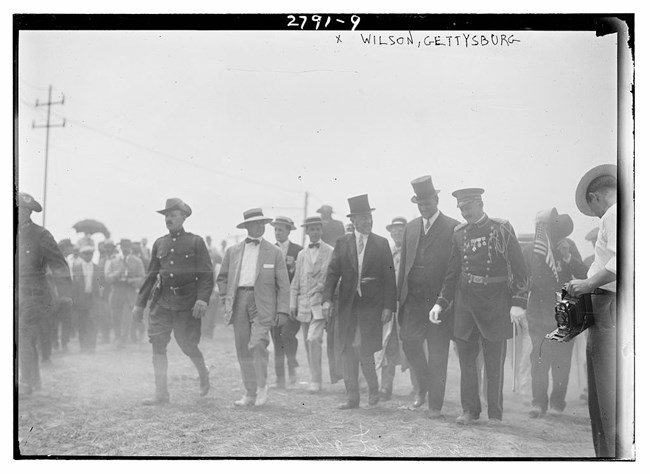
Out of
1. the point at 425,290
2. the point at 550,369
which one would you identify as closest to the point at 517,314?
the point at 550,369

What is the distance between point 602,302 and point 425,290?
122 centimetres

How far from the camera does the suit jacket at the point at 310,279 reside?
5410 millimetres

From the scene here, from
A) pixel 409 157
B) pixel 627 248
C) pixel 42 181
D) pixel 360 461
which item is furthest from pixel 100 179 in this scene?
pixel 627 248

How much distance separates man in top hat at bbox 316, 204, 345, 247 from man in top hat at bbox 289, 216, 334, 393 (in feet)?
0.12

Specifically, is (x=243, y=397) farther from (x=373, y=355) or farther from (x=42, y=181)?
(x=42, y=181)

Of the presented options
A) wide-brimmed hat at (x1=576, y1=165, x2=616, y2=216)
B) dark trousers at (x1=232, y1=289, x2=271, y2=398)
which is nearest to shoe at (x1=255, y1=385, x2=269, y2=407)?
dark trousers at (x1=232, y1=289, x2=271, y2=398)

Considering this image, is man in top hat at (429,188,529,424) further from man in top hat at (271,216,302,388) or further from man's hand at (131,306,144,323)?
man's hand at (131,306,144,323)

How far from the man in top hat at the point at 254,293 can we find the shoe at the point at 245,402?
0.48 ft

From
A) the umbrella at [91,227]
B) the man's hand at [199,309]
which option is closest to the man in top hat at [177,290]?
the man's hand at [199,309]

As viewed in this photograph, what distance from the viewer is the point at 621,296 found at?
508cm

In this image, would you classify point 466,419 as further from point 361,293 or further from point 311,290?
point 311,290

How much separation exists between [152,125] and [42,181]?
88 cm

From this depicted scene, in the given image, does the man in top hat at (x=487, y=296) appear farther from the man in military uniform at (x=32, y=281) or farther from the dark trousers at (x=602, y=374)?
the man in military uniform at (x=32, y=281)

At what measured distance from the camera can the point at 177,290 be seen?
5379 millimetres
